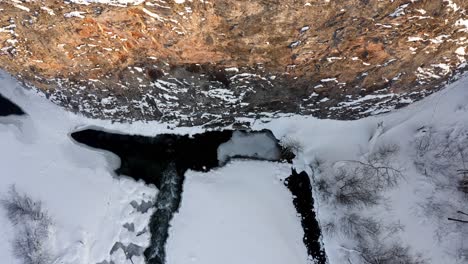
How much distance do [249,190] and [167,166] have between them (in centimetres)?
262

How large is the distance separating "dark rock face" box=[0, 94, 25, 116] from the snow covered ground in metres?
0.38

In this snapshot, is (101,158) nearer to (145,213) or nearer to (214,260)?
(145,213)

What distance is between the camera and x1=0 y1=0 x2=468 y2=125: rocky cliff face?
782 centimetres

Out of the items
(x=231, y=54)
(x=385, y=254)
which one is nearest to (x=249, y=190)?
(x=385, y=254)

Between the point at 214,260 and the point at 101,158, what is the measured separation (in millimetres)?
4592

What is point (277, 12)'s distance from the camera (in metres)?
7.66

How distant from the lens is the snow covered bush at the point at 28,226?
10.4 meters

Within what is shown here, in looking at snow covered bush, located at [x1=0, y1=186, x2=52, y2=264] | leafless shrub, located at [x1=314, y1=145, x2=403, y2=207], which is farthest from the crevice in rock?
snow covered bush, located at [x1=0, y1=186, x2=52, y2=264]

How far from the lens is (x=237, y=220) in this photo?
35.4 ft

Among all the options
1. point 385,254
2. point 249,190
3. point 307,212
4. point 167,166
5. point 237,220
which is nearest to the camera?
point 385,254

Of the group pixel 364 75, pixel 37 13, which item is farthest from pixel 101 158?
pixel 364 75

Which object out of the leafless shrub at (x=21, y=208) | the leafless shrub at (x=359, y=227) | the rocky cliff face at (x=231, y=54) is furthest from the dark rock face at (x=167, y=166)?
the leafless shrub at (x=21, y=208)

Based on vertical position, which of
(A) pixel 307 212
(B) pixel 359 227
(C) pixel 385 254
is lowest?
(C) pixel 385 254

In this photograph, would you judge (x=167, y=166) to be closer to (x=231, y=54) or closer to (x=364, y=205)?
(x=231, y=54)
